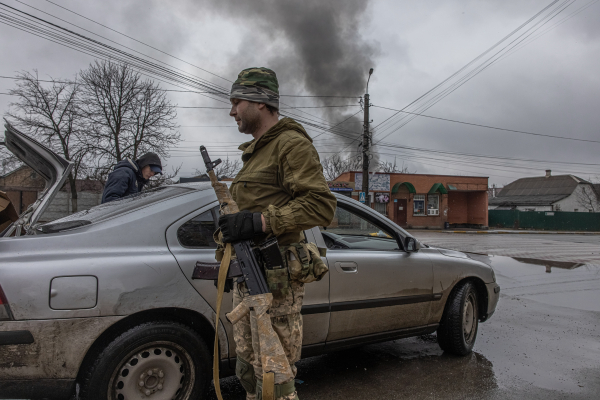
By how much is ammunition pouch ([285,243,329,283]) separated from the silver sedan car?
439mm

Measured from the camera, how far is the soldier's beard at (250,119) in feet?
6.27

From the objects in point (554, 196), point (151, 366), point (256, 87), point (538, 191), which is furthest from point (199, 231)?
point (538, 191)

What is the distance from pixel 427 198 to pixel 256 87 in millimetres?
31851

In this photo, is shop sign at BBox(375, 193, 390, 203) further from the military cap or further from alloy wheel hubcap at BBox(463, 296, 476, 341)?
the military cap

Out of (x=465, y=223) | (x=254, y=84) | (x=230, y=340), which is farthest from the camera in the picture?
(x=465, y=223)

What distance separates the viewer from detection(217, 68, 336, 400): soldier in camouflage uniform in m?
1.70

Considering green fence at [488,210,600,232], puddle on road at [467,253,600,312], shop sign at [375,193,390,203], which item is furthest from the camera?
green fence at [488,210,600,232]

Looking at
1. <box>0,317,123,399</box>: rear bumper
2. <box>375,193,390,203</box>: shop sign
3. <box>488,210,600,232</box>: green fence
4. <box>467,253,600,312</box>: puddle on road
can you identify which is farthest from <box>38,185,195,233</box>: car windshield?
<box>488,210,600,232</box>: green fence

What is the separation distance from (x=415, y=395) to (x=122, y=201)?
8.20 feet

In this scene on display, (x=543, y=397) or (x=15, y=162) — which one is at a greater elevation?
(x=15, y=162)

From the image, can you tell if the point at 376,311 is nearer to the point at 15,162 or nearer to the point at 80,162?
the point at 80,162

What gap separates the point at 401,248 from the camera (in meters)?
3.32

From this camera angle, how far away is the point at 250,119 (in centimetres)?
192

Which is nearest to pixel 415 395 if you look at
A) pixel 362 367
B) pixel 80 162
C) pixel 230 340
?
pixel 362 367
